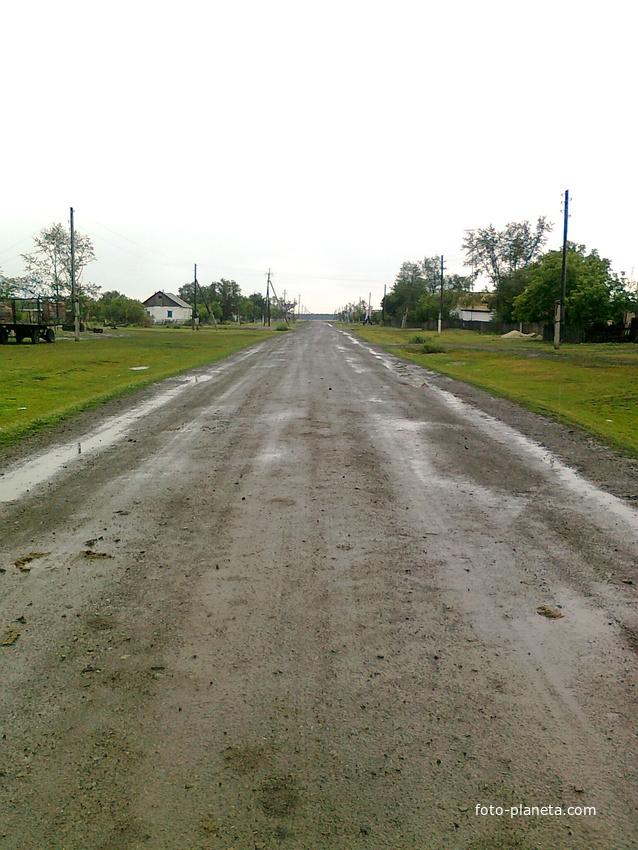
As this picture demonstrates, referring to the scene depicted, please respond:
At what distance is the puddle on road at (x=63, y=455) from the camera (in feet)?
23.3

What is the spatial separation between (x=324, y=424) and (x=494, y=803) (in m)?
8.41

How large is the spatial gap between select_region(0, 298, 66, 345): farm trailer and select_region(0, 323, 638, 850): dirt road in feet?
117

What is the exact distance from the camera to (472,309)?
3861 inches

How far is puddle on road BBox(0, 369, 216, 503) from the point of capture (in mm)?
7102

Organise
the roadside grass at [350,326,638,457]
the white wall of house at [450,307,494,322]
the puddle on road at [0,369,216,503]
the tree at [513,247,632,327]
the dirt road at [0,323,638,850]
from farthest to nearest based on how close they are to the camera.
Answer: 1. the white wall of house at [450,307,494,322]
2. the tree at [513,247,632,327]
3. the roadside grass at [350,326,638,457]
4. the puddle on road at [0,369,216,503]
5. the dirt road at [0,323,638,850]

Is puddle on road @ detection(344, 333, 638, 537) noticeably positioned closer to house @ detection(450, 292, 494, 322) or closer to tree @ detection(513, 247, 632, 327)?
tree @ detection(513, 247, 632, 327)

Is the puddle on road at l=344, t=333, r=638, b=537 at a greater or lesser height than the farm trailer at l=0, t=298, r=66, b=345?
lesser

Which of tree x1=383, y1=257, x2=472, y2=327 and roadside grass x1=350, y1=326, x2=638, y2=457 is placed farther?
tree x1=383, y1=257, x2=472, y2=327

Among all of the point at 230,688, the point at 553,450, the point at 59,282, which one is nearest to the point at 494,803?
the point at 230,688

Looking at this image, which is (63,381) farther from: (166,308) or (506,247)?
(166,308)

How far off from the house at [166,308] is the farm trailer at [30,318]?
3885 inches

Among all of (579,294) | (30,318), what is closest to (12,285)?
(30,318)

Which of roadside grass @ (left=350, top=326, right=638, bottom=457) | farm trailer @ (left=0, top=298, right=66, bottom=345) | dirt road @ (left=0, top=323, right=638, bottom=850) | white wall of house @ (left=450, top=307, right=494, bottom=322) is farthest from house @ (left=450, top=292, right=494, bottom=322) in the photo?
dirt road @ (left=0, top=323, right=638, bottom=850)

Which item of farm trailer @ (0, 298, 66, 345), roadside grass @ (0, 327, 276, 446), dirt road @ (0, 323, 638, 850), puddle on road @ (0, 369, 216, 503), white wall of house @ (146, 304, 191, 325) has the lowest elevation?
dirt road @ (0, 323, 638, 850)
